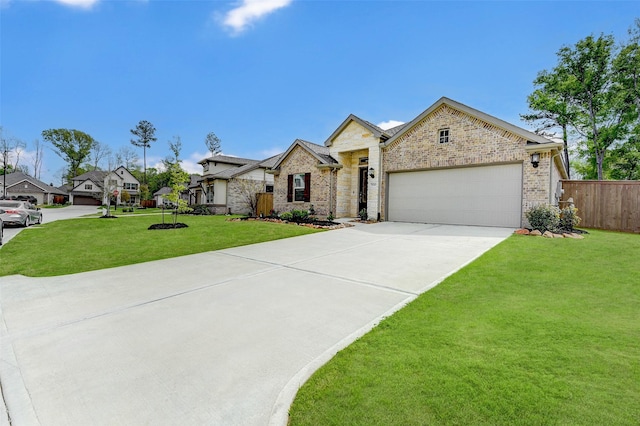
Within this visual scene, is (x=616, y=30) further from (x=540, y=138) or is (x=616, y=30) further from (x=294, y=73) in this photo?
(x=294, y=73)

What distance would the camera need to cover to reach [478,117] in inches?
467

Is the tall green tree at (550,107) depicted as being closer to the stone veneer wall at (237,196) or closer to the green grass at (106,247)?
the stone veneer wall at (237,196)

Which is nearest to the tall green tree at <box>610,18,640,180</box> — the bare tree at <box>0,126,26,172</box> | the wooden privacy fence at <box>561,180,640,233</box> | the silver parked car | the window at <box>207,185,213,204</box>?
the wooden privacy fence at <box>561,180,640,233</box>

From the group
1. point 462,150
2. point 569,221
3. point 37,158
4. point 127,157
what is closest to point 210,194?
point 462,150

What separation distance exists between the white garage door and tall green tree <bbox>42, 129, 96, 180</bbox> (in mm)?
64976

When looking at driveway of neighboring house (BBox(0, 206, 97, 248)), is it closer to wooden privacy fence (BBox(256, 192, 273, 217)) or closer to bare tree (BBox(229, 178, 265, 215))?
bare tree (BBox(229, 178, 265, 215))

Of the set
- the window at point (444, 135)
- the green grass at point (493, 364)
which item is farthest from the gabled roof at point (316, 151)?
the green grass at point (493, 364)

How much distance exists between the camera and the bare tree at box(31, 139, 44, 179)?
5206 centimetres

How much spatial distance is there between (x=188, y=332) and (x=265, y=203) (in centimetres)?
1823

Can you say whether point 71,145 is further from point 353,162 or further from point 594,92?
point 594,92

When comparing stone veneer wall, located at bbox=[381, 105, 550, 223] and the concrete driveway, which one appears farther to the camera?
stone veneer wall, located at bbox=[381, 105, 550, 223]

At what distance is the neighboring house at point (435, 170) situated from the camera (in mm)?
11047

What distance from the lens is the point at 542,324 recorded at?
319 cm

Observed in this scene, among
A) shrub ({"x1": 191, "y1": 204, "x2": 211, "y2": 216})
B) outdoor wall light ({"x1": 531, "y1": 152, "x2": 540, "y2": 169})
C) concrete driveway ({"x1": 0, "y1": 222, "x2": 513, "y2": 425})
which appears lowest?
concrete driveway ({"x1": 0, "y1": 222, "x2": 513, "y2": 425})
